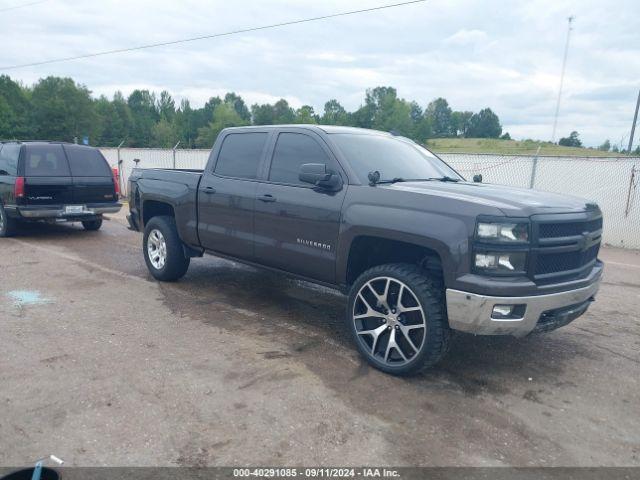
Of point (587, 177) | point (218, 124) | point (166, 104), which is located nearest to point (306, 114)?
point (218, 124)

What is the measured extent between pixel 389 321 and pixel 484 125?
79.5m

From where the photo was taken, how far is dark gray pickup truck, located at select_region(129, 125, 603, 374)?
3.64m

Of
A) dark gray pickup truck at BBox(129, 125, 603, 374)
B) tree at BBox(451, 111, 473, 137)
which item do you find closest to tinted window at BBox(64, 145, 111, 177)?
dark gray pickup truck at BBox(129, 125, 603, 374)

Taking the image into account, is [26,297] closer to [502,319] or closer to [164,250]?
[164,250]

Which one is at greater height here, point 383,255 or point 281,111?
point 281,111

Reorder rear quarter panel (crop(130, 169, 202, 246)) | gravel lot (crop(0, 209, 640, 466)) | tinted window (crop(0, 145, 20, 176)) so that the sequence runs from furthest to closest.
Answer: tinted window (crop(0, 145, 20, 176)), rear quarter panel (crop(130, 169, 202, 246)), gravel lot (crop(0, 209, 640, 466))

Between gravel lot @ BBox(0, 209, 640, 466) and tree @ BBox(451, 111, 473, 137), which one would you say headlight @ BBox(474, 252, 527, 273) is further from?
tree @ BBox(451, 111, 473, 137)

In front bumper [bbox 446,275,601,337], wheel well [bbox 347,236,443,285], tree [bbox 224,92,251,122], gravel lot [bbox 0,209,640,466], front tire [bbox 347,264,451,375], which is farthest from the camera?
tree [bbox 224,92,251,122]

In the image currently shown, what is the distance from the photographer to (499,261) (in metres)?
3.62

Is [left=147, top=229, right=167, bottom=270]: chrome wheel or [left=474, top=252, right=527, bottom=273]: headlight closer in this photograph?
[left=474, top=252, right=527, bottom=273]: headlight

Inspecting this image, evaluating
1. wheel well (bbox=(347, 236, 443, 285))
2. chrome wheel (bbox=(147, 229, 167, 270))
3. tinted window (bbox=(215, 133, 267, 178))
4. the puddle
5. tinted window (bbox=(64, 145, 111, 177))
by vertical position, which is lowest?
the puddle

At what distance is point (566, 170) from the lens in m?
11.7

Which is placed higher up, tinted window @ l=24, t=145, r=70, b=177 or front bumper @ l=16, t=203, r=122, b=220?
tinted window @ l=24, t=145, r=70, b=177

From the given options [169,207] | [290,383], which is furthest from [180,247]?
[290,383]
